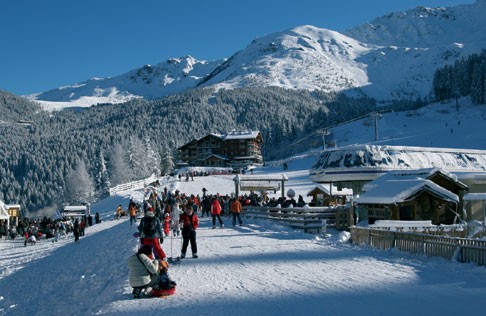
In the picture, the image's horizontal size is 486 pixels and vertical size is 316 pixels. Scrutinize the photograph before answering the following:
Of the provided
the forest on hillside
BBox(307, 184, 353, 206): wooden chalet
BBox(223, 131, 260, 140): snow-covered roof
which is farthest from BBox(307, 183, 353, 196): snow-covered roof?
BBox(223, 131, 260, 140): snow-covered roof

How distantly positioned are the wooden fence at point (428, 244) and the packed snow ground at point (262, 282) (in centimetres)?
30

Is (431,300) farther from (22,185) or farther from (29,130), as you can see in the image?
(29,130)

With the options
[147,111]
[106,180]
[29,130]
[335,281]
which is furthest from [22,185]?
[335,281]

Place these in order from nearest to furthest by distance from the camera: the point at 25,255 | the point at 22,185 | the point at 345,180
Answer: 1. the point at 25,255
2. the point at 345,180
3. the point at 22,185

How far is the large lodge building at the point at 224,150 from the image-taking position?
106688mm

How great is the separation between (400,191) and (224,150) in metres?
86.3

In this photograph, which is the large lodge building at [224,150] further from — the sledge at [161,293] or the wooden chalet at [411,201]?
the sledge at [161,293]

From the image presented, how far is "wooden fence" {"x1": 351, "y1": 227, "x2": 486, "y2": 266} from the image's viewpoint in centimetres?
1244

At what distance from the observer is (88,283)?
13180 mm

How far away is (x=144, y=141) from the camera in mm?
125750

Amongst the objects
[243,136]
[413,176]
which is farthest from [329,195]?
[243,136]

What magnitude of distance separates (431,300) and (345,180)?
2608 centimetres

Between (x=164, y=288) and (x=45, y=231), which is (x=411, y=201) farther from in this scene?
(x=45, y=231)

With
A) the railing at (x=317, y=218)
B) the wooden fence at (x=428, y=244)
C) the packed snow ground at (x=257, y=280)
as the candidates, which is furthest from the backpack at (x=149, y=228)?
the railing at (x=317, y=218)
